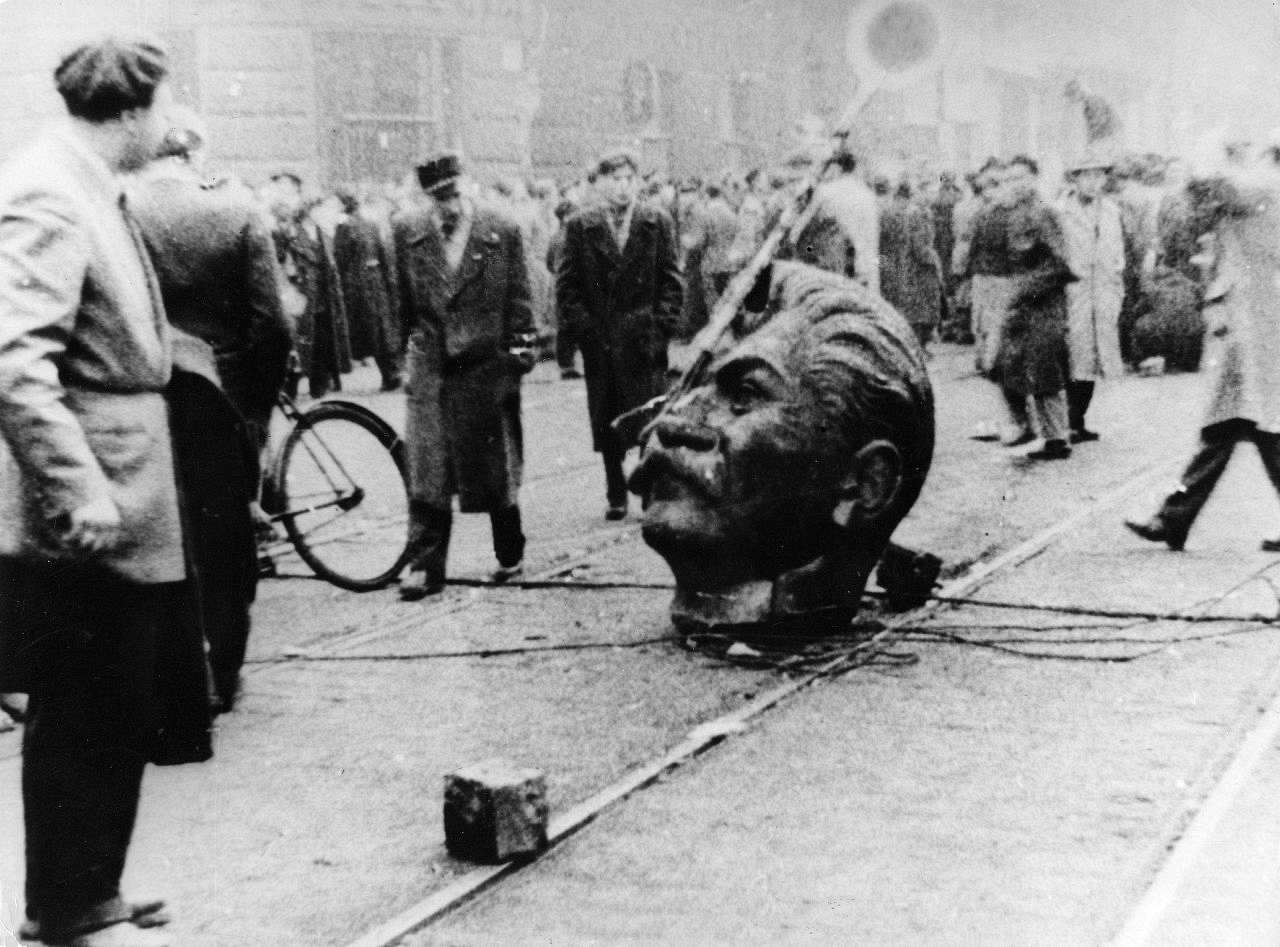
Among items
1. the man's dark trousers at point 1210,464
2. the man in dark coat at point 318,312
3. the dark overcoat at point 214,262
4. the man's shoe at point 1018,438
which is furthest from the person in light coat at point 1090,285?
the dark overcoat at point 214,262

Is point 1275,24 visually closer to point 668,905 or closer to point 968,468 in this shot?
point 668,905

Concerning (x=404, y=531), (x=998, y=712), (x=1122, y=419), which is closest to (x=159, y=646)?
(x=998, y=712)

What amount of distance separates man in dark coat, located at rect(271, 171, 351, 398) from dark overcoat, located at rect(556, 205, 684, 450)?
511 cm

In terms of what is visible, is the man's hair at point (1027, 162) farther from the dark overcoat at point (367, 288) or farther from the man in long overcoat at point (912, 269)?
the man in long overcoat at point (912, 269)

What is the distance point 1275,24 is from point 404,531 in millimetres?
5107

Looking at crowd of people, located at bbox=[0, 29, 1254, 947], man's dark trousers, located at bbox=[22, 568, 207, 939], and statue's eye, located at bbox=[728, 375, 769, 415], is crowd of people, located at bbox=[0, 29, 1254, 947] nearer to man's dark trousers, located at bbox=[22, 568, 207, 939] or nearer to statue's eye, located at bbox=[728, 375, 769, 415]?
man's dark trousers, located at bbox=[22, 568, 207, 939]

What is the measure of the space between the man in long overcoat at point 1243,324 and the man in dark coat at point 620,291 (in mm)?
3209

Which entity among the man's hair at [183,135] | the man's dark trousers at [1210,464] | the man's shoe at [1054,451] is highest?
the man's hair at [183,135]

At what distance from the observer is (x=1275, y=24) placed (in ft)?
20.0

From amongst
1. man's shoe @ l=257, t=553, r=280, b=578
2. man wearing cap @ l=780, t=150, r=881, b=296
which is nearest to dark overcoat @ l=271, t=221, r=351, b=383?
man wearing cap @ l=780, t=150, r=881, b=296

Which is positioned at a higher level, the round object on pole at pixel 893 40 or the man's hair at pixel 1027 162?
the round object on pole at pixel 893 40

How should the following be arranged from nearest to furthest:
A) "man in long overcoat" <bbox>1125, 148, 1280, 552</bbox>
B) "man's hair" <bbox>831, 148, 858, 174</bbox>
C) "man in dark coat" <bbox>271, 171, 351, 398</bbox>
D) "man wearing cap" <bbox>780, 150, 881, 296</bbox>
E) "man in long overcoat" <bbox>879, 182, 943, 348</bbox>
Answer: "man in long overcoat" <bbox>1125, 148, 1280, 552</bbox> → "man's hair" <bbox>831, 148, 858, 174</bbox> → "man wearing cap" <bbox>780, 150, 881, 296</bbox> → "man in dark coat" <bbox>271, 171, 351, 398</bbox> → "man in long overcoat" <bbox>879, 182, 943, 348</bbox>

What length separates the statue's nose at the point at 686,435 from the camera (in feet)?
22.2

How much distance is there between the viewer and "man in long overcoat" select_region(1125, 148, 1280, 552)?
7.96m
